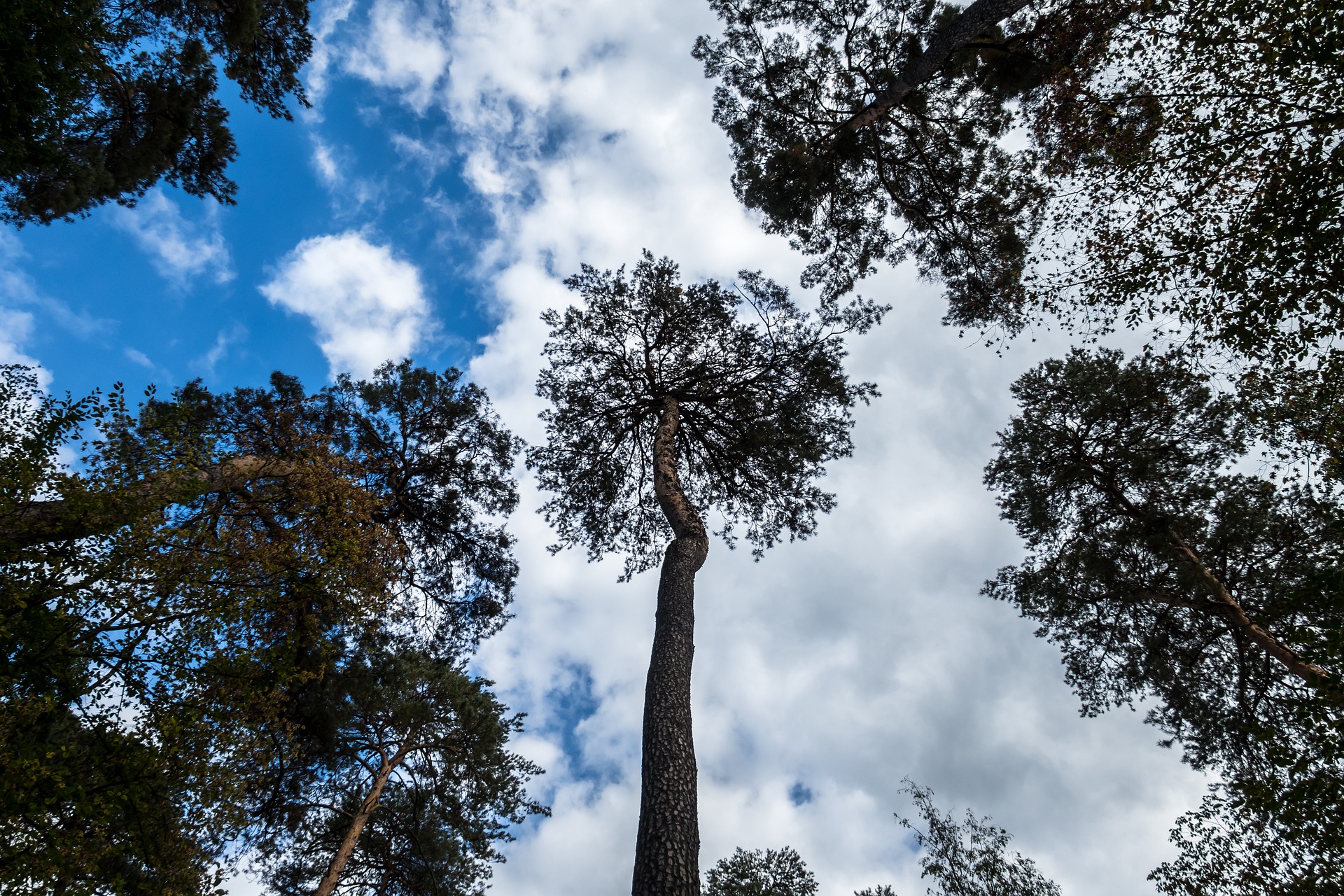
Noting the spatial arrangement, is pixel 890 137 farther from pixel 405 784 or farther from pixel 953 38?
pixel 405 784

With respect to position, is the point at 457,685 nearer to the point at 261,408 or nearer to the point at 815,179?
the point at 261,408

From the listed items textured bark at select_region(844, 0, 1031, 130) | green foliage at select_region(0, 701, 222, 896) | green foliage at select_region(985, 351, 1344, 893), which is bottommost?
green foliage at select_region(0, 701, 222, 896)

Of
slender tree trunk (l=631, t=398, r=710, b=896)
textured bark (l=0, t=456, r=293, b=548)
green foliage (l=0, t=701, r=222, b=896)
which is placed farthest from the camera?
textured bark (l=0, t=456, r=293, b=548)

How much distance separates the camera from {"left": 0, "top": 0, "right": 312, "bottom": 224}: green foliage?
706 centimetres

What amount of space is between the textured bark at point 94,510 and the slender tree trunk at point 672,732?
607cm

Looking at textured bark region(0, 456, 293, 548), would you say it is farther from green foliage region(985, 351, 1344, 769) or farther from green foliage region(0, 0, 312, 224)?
green foliage region(985, 351, 1344, 769)

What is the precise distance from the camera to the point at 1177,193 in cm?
682

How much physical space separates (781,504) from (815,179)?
24.2 feet

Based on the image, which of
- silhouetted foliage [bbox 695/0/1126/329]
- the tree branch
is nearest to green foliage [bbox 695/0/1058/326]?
silhouetted foliage [bbox 695/0/1126/329]

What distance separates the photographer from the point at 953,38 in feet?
35.3

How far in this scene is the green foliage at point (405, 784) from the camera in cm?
1200

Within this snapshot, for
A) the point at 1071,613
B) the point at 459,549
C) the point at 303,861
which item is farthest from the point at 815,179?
the point at 303,861

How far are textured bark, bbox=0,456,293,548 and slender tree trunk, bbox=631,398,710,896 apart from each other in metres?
6.07

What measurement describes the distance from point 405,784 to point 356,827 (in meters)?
1.53
